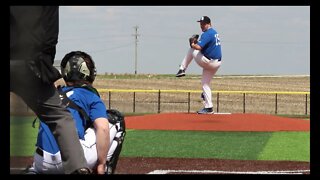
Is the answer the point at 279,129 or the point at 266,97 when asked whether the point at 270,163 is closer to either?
the point at 279,129

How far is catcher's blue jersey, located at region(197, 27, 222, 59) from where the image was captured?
11.5 m

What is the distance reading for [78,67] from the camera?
466 cm

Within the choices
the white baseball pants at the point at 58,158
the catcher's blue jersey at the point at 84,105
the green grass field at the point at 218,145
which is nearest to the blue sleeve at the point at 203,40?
the green grass field at the point at 218,145

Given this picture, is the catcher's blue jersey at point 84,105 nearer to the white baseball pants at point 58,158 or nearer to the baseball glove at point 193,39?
the white baseball pants at point 58,158

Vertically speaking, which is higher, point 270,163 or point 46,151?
point 46,151

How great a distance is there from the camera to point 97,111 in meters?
4.55

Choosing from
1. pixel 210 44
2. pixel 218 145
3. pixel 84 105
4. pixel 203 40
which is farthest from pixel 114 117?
pixel 210 44

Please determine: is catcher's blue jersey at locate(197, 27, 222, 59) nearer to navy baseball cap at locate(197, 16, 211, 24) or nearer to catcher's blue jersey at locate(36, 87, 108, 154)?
navy baseball cap at locate(197, 16, 211, 24)

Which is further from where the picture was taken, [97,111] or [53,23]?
[97,111]
